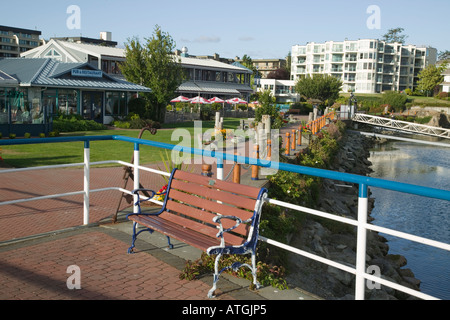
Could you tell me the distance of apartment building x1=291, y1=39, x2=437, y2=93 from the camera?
4166 inches

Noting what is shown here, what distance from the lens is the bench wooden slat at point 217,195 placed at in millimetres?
4783

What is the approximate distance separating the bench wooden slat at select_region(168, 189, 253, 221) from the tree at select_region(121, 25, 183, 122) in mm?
33741

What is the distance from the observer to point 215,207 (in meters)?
5.23

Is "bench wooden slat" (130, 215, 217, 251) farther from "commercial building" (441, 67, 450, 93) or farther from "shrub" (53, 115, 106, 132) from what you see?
"commercial building" (441, 67, 450, 93)

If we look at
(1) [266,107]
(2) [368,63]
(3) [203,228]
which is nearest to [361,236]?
(3) [203,228]

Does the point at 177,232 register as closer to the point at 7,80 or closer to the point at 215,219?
the point at 215,219

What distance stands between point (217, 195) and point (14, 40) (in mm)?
132029

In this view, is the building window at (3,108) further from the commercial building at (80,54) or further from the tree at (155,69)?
the commercial building at (80,54)

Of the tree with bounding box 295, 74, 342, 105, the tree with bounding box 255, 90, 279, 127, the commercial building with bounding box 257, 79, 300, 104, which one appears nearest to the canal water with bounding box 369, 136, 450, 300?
the tree with bounding box 255, 90, 279, 127

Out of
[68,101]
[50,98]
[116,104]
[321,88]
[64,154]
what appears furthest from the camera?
[321,88]

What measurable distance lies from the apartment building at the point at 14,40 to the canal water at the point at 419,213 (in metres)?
109
